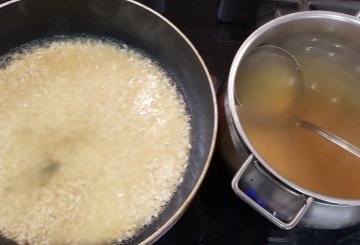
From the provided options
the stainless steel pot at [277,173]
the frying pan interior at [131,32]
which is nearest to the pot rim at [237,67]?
the stainless steel pot at [277,173]

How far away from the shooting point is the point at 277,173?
65 centimetres

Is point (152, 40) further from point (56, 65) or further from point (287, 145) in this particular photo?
point (287, 145)

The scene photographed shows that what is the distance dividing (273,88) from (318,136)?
0.12 metres

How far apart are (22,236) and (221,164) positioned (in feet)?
1.25

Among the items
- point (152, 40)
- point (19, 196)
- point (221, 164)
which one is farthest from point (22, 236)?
point (152, 40)

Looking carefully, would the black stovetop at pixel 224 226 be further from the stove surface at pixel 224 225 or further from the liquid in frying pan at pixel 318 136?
the liquid in frying pan at pixel 318 136

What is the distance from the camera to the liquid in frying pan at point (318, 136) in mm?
771

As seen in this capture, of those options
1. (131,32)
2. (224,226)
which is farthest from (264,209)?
(131,32)

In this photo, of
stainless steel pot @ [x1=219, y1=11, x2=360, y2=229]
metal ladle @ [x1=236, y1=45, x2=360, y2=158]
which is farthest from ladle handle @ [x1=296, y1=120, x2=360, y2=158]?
stainless steel pot @ [x1=219, y1=11, x2=360, y2=229]

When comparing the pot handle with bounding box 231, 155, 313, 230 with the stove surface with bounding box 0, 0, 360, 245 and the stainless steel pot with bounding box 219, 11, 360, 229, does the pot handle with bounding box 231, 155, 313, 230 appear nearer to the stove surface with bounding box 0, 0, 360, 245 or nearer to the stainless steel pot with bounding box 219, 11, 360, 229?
the stainless steel pot with bounding box 219, 11, 360, 229

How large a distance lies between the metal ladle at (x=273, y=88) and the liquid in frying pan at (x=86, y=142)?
15cm

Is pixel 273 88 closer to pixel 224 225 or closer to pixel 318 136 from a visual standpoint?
pixel 318 136

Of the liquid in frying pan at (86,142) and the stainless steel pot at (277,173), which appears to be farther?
the liquid in frying pan at (86,142)

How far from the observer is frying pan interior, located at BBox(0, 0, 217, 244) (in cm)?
88
